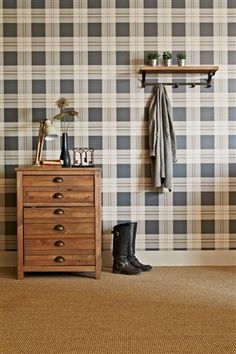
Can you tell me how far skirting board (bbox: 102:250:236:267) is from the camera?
199 inches

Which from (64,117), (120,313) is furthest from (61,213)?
(120,313)

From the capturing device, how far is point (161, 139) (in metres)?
5.00

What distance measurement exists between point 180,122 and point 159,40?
2.38 ft

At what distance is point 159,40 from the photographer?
509cm

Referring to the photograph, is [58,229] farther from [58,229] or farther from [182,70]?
[182,70]

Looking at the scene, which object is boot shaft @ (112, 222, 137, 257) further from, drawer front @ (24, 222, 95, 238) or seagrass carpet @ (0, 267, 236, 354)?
drawer front @ (24, 222, 95, 238)

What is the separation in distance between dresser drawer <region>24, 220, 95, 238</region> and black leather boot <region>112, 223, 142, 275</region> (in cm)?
31

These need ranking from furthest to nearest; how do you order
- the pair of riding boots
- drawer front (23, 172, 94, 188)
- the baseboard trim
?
the baseboard trim
the pair of riding boots
drawer front (23, 172, 94, 188)

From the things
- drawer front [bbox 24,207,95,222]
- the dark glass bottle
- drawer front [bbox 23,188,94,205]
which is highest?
the dark glass bottle

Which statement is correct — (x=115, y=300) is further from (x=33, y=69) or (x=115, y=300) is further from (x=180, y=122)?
(x=33, y=69)

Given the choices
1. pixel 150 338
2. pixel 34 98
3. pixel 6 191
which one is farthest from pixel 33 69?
pixel 150 338

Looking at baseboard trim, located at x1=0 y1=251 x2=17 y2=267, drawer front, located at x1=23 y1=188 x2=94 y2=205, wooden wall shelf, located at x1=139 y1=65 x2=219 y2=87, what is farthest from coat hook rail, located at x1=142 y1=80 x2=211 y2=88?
baseboard trim, located at x1=0 y1=251 x2=17 y2=267

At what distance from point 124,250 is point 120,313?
1.37m

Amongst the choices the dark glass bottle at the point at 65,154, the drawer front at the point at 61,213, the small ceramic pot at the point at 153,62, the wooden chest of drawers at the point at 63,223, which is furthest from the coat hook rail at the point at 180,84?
the drawer front at the point at 61,213
